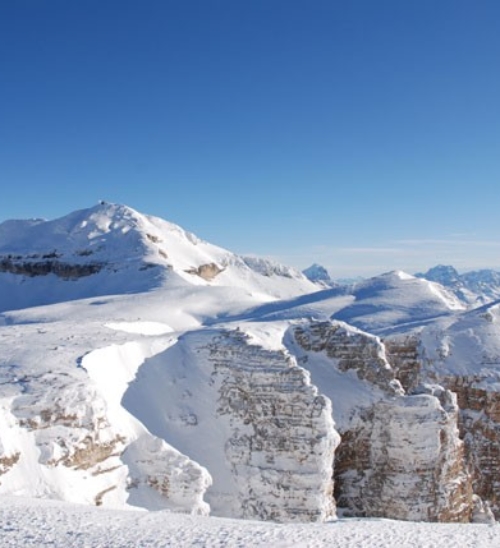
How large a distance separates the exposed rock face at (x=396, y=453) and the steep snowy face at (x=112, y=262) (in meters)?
29.9

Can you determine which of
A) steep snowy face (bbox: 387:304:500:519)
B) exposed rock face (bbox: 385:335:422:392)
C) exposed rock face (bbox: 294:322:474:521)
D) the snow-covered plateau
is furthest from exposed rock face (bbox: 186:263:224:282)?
exposed rock face (bbox: 294:322:474:521)

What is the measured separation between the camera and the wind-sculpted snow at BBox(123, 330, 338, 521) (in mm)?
27328

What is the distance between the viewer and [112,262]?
7438 cm

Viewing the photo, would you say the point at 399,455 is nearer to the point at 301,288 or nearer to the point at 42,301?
the point at 42,301

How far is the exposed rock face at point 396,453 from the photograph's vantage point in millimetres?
30141

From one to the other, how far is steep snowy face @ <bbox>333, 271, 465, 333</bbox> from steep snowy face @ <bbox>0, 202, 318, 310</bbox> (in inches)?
432

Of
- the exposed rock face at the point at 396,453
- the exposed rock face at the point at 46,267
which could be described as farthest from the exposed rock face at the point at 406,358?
the exposed rock face at the point at 46,267

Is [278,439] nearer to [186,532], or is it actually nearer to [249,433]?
[249,433]

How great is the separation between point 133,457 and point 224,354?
24.5 feet

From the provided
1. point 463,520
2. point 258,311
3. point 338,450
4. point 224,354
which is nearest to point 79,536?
point 224,354

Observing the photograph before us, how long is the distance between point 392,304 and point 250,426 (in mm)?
29961

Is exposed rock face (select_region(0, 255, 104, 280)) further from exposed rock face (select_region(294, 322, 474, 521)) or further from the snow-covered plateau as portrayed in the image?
exposed rock face (select_region(294, 322, 474, 521))

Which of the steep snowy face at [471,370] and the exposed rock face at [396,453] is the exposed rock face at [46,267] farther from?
the exposed rock face at [396,453]

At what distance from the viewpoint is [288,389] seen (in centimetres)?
2862
